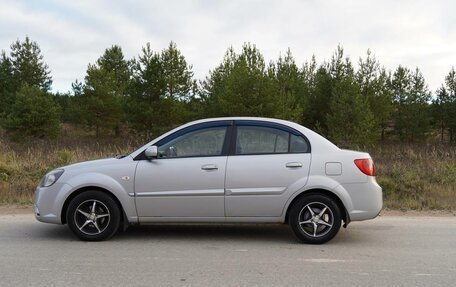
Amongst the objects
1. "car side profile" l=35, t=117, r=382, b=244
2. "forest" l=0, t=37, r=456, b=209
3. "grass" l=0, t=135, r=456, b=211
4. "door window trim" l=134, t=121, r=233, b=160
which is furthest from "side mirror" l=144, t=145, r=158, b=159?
"forest" l=0, t=37, r=456, b=209

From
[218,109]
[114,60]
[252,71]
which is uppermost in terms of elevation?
[114,60]

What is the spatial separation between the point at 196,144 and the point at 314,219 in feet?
5.96

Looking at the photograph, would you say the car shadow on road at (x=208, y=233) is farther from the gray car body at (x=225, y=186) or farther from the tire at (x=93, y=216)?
the gray car body at (x=225, y=186)

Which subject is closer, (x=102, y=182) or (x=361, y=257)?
(x=361, y=257)

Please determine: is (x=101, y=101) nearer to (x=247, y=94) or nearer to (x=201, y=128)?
(x=247, y=94)

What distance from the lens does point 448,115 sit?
38.2 m

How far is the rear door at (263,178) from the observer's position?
590 centimetres

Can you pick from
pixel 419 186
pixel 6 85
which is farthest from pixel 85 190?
pixel 6 85

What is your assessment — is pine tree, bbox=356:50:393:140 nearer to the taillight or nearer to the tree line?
the tree line

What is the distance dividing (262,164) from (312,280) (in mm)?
1807

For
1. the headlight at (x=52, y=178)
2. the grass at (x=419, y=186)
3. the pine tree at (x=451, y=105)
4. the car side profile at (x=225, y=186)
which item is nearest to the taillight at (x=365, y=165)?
the car side profile at (x=225, y=186)

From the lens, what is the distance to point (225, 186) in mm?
5938

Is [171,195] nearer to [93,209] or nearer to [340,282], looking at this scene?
[93,209]

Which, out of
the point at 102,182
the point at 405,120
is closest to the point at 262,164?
the point at 102,182
